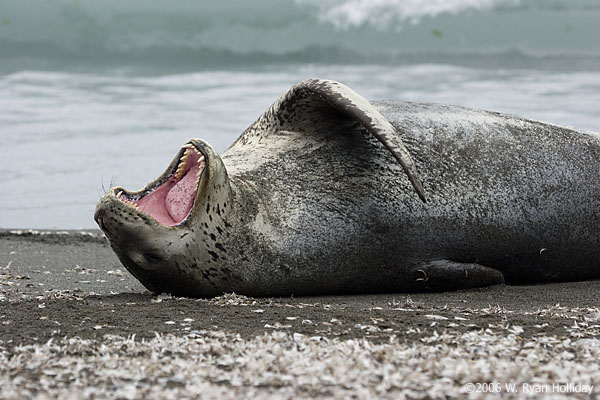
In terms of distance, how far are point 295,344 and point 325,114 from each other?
186 centimetres

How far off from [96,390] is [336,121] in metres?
2.42

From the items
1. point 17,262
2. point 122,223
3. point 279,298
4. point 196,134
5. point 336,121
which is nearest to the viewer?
point 122,223

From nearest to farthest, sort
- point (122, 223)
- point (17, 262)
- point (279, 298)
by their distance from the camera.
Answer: point (122, 223) < point (279, 298) < point (17, 262)

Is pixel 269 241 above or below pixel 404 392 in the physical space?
above

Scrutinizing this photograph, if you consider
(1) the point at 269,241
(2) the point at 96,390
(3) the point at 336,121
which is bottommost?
(2) the point at 96,390

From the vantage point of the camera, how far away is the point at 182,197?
436 centimetres

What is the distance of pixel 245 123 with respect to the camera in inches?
428

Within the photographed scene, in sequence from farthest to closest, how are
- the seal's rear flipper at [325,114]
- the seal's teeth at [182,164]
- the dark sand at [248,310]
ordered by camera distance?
the seal's teeth at [182,164]
the seal's rear flipper at [325,114]
the dark sand at [248,310]

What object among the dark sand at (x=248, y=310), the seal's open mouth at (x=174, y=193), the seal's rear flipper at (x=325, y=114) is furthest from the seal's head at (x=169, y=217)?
the seal's rear flipper at (x=325, y=114)

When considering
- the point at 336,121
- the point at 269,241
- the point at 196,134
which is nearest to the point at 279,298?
the point at 269,241

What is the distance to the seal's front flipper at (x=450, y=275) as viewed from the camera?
4598 mm

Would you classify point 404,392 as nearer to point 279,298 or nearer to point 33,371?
point 33,371

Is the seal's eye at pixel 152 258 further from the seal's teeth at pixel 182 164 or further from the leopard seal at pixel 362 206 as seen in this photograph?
the seal's teeth at pixel 182 164

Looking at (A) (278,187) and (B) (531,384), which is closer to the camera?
(B) (531,384)
